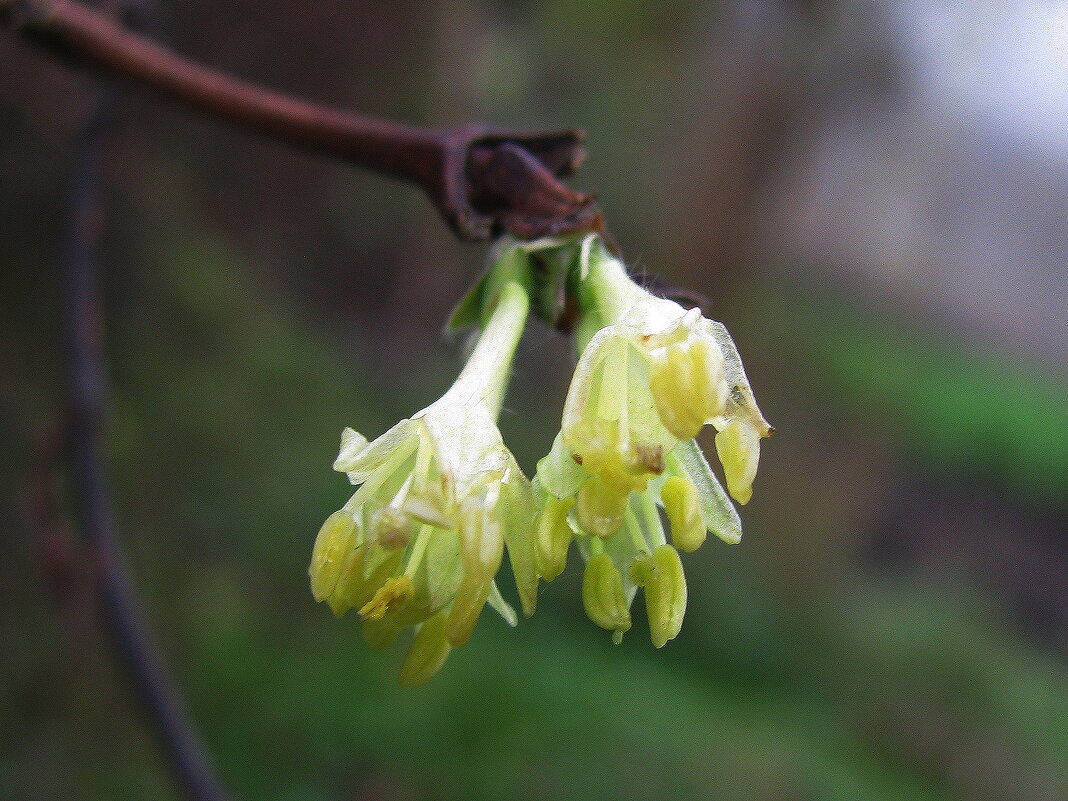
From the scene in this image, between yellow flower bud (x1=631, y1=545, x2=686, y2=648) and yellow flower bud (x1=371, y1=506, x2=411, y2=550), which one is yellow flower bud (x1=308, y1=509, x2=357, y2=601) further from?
yellow flower bud (x1=631, y1=545, x2=686, y2=648)

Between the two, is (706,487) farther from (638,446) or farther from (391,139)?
(391,139)

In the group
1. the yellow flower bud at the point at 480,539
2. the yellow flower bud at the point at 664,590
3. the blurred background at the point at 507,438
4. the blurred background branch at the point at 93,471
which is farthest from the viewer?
the blurred background at the point at 507,438

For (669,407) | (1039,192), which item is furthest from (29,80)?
(1039,192)

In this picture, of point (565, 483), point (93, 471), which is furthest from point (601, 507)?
point (93, 471)

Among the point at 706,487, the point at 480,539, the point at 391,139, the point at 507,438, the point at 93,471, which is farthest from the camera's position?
the point at 507,438

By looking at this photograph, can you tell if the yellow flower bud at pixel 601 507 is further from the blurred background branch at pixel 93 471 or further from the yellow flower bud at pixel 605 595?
the blurred background branch at pixel 93 471

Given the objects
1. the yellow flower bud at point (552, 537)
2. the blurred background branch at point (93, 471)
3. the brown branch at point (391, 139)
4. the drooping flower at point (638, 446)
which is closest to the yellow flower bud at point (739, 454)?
the drooping flower at point (638, 446)

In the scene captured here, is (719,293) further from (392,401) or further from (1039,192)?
(1039,192)
